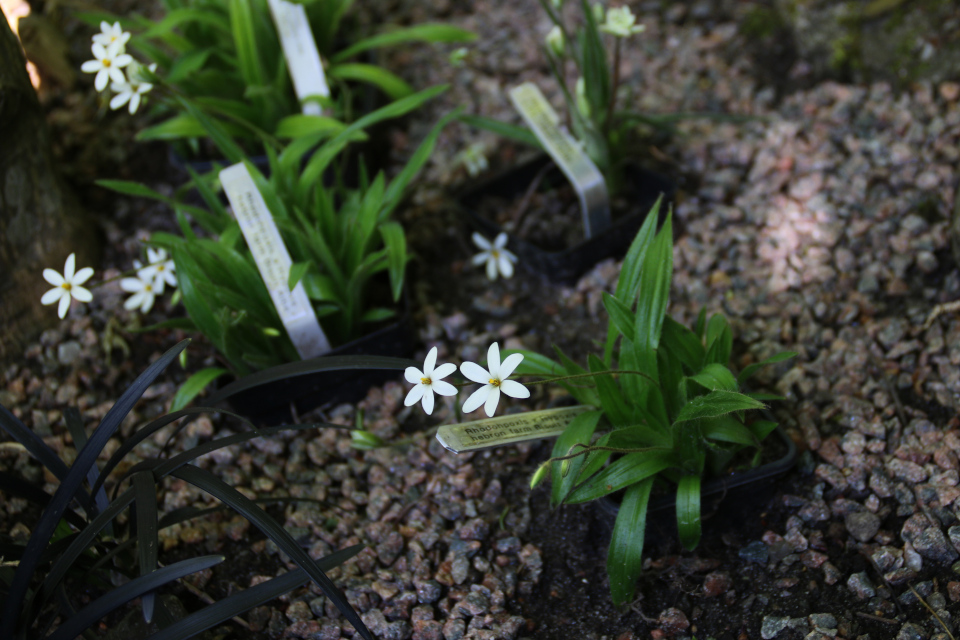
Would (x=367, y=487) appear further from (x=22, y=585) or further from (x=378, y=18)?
(x=378, y=18)

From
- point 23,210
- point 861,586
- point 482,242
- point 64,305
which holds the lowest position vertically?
point 861,586

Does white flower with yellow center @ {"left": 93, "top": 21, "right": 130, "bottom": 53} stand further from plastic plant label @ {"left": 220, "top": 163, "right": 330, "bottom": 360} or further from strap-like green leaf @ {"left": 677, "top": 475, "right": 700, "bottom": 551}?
strap-like green leaf @ {"left": 677, "top": 475, "right": 700, "bottom": 551}

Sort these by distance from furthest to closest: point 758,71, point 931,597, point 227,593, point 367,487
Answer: point 758,71
point 367,487
point 227,593
point 931,597

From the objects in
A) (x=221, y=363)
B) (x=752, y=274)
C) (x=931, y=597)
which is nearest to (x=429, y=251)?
(x=221, y=363)

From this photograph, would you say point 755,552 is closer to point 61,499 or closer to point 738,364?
point 738,364

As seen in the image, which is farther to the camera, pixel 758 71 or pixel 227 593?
pixel 758 71

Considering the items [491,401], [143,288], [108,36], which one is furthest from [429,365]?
[108,36]

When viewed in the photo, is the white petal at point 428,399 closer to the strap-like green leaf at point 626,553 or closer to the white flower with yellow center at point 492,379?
the white flower with yellow center at point 492,379

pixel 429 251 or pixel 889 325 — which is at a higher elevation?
pixel 429 251
